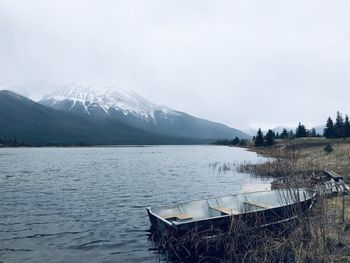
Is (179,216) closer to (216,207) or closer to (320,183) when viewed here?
(216,207)

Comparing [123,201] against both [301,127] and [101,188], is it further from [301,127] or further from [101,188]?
[301,127]

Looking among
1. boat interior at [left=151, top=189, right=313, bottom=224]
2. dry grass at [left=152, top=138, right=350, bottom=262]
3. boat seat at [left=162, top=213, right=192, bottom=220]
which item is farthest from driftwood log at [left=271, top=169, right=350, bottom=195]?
boat seat at [left=162, top=213, right=192, bottom=220]

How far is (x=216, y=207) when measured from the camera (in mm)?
21000

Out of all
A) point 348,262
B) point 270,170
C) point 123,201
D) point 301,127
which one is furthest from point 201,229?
point 301,127

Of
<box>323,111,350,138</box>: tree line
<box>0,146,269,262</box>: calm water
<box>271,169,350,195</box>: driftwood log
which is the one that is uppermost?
<box>323,111,350,138</box>: tree line

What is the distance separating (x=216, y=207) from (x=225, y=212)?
1.75m

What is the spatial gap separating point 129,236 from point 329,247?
1131 cm

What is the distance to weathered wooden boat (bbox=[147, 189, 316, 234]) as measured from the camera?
640 inches

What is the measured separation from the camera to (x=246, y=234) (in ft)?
52.7

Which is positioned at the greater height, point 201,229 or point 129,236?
point 201,229

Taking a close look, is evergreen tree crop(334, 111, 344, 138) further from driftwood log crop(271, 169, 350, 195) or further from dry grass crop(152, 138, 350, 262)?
dry grass crop(152, 138, 350, 262)

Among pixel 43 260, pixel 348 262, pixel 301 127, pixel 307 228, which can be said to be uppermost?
pixel 301 127

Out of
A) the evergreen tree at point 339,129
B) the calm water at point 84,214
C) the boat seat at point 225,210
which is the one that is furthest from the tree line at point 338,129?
the boat seat at point 225,210

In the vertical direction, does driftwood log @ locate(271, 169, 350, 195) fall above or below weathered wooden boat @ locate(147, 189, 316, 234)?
above
